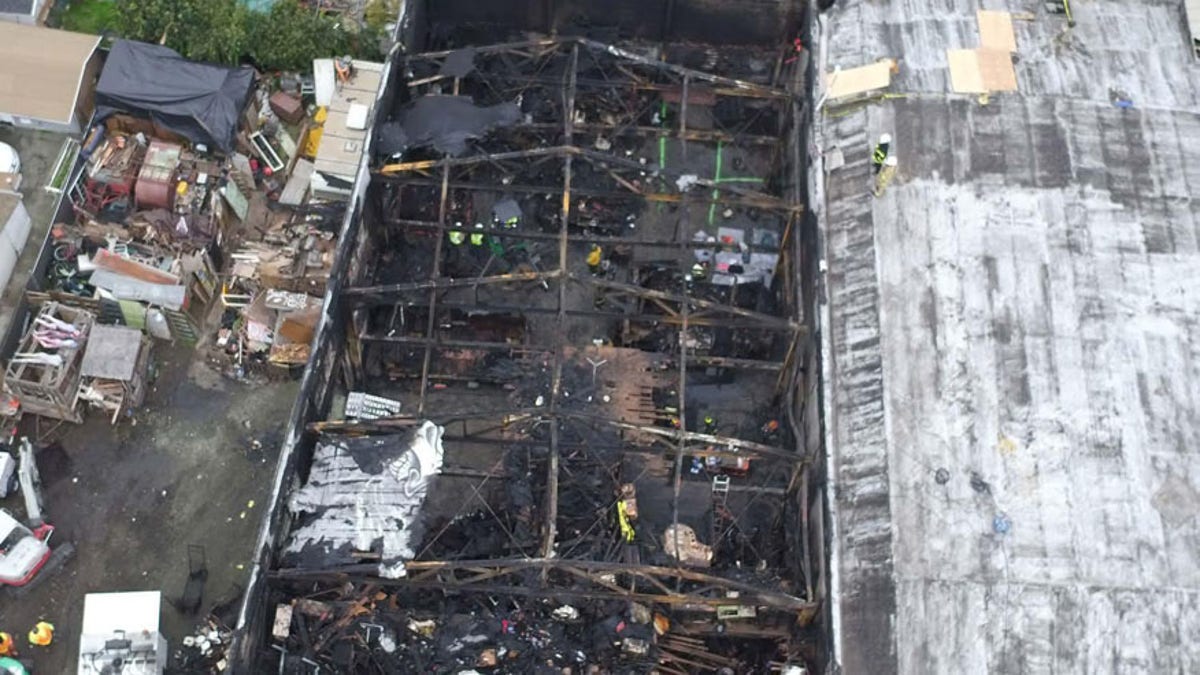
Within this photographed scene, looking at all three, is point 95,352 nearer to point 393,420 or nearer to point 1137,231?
point 393,420

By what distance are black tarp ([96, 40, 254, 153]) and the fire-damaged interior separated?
6.03 meters

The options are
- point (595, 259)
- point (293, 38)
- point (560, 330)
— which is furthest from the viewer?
point (293, 38)

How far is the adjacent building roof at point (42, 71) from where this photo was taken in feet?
106

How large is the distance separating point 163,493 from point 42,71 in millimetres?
13391

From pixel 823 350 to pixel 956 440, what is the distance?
11.4ft

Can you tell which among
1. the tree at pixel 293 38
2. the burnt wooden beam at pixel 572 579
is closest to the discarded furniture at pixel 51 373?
the tree at pixel 293 38

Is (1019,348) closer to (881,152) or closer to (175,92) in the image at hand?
(881,152)

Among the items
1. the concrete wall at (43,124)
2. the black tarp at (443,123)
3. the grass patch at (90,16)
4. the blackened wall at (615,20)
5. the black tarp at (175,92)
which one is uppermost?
the grass patch at (90,16)

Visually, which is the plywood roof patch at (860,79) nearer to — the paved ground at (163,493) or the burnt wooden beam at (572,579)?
the burnt wooden beam at (572,579)

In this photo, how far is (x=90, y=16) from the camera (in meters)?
35.7

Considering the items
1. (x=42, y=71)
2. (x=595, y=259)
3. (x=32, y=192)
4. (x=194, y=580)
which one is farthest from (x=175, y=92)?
(x=194, y=580)

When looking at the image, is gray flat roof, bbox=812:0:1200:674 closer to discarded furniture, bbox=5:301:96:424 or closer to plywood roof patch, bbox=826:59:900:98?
plywood roof patch, bbox=826:59:900:98

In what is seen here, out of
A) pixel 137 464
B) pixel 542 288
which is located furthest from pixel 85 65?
pixel 542 288

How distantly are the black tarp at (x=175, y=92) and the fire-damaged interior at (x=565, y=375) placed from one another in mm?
6034
